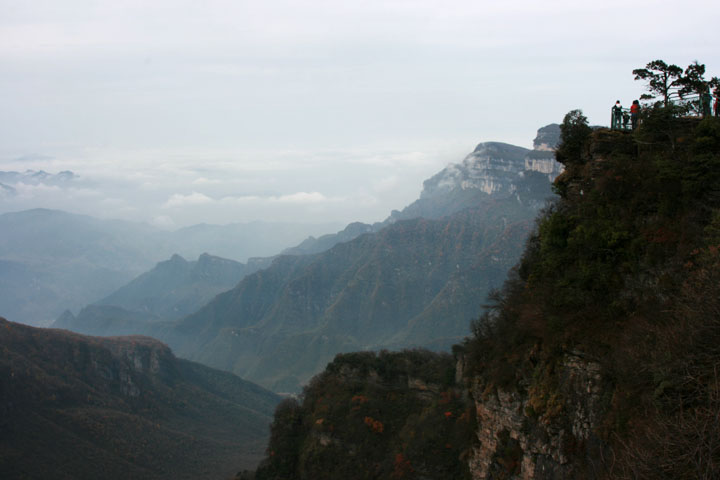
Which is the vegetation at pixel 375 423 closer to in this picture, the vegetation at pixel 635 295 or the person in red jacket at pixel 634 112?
the vegetation at pixel 635 295

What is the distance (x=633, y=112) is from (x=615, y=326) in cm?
1426

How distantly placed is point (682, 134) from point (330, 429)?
43369 millimetres

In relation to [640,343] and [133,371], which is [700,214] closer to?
[640,343]

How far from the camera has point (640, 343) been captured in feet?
64.1

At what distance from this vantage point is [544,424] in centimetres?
2448

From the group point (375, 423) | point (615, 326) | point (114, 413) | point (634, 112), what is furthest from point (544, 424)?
point (114, 413)

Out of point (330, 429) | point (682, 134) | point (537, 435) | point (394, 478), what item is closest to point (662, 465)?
point (537, 435)

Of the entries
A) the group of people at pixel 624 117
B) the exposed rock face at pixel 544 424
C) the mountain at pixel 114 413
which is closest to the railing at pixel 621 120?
the group of people at pixel 624 117

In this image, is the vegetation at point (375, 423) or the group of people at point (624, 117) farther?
the vegetation at point (375, 423)

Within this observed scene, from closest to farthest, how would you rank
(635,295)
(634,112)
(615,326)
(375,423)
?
(615,326) → (635,295) → (634,112) → (375,423)

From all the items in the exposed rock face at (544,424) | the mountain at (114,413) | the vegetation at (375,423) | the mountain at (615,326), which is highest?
the mountain at (615,326)

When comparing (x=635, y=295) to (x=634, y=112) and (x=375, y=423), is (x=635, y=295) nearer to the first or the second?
(x=634, y=112)

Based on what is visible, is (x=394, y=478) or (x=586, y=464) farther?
(x=394, y=478)

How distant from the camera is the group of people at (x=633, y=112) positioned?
29.9 m
